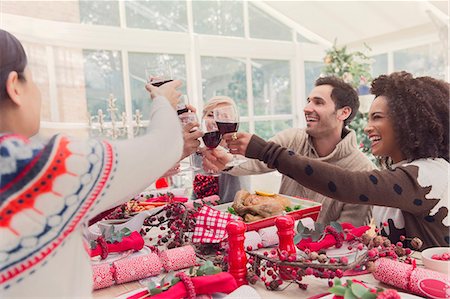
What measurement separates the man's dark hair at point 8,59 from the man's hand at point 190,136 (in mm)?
540

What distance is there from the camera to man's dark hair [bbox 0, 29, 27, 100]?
1.65 feet

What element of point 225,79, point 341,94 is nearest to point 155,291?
point 341,94

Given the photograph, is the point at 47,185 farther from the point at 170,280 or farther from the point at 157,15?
the point at 157,15

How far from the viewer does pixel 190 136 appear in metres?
1.04

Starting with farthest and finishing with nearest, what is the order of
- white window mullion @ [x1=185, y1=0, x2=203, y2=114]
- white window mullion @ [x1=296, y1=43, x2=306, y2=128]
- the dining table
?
1. white window mullion @ [x1=296, y1=43, x2=306, y2=128]
2. white window mullion @ [x1=185, y1=0, x2=203, y2=114]
3. the dining table

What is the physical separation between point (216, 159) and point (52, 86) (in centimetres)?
324

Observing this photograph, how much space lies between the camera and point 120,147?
20.2 inches

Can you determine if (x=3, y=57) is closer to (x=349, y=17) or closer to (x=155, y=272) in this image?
(x=155, y=272)

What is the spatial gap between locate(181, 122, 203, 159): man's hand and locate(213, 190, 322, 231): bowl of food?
26 centimetres

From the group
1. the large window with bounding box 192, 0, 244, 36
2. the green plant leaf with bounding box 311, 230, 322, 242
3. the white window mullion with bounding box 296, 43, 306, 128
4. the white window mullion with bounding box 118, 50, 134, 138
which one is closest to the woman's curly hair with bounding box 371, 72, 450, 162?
the green plant leaf with bounding box 311, 230, 322, 242

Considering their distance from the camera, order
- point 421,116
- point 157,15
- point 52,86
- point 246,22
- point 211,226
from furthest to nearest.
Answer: point 246,22 < point 157,15 < point 52,86 < point 421,116 < point 211,226

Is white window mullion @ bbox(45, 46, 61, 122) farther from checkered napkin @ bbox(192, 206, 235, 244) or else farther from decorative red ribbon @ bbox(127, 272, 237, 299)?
decorative red ribbon @ bbox(127, 272, 237, 299)

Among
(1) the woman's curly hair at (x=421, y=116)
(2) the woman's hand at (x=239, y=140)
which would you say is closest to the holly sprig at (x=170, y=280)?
(2) the woman's hand at (x=239, y=140)

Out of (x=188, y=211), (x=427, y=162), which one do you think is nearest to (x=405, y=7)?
(x=427, y=162)
